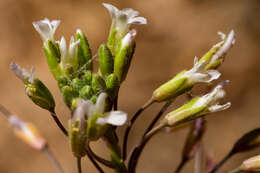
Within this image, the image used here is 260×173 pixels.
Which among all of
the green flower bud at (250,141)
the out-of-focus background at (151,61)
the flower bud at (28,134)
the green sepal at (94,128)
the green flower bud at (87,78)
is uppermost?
the green flower bud at (87,78)

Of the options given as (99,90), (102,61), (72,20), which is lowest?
(72,20)

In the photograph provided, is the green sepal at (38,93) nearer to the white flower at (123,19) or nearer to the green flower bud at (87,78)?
the green flower bud at (87,78)

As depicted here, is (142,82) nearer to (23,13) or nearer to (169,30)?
(169,30)

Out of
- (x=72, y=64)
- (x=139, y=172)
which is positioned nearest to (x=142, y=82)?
(x=139, y=172)

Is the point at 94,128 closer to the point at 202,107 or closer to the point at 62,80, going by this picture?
the point at 62,80

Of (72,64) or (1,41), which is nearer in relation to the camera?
(72,64)

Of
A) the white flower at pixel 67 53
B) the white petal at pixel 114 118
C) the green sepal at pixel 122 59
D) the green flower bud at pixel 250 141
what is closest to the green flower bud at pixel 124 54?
the green sepal at pixel 122 59
